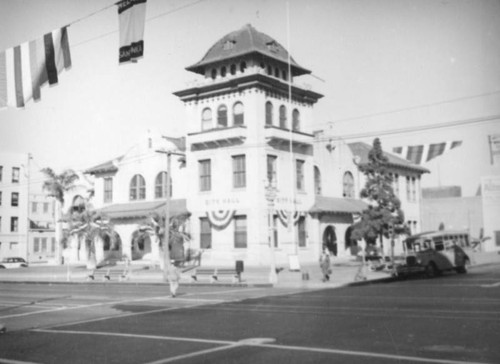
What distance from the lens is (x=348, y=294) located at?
68.4 ft

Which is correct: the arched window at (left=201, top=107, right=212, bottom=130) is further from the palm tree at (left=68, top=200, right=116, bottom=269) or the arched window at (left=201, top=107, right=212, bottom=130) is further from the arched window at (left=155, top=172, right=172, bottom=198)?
the palm tree at (left=68, top=200, right=116, bottom=269)

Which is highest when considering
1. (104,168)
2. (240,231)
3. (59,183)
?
(104,168)

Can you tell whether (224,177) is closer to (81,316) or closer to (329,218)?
(329,218)

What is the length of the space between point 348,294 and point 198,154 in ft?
75.8

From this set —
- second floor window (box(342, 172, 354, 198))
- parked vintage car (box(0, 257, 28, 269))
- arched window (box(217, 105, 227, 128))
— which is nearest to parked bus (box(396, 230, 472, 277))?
arched window (box(217, 105, 227, 128))

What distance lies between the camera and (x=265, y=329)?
12273mm

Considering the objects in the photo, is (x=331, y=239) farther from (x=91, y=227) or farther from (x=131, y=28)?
(x=131, y=28)

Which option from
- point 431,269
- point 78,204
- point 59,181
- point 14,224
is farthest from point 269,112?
point 14,224

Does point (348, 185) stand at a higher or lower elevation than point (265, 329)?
higher

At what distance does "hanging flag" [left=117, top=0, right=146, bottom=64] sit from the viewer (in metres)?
14.9

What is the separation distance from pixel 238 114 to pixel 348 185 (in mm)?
16048

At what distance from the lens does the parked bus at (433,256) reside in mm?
31062

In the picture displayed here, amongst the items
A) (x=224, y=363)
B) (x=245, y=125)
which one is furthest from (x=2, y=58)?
(x=245, y=125)

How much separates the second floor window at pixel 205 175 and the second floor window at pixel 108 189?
39.4ft
